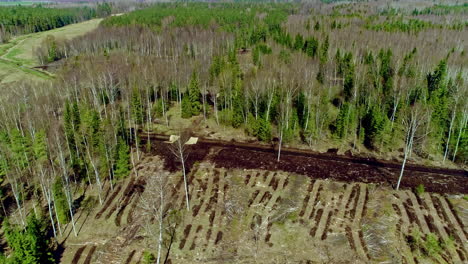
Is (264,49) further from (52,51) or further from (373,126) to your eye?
(52,51)

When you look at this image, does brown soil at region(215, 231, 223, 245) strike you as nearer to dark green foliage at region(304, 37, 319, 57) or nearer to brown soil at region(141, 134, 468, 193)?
brown soil at region(141, 134, 468, 193)

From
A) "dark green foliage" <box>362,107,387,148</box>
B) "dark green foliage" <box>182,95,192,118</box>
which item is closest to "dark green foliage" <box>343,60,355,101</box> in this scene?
"dark green foliage" <box>362,107,387,148</box>

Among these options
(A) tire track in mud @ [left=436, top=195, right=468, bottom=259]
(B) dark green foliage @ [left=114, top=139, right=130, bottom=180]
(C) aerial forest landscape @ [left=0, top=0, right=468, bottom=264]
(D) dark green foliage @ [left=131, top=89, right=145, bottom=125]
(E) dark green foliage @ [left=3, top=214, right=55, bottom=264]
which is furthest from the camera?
(D) dark green foliage @ [left=131, top=89, right=145, bottom=125]

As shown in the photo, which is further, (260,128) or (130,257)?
(260,128)

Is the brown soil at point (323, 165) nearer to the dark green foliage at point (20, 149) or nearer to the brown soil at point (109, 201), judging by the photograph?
the brown soil at point (109, 201)

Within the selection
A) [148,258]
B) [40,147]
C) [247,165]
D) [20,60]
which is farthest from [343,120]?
[20,60]

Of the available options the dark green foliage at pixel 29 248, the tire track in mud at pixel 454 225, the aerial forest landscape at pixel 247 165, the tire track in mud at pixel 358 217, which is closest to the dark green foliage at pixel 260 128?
the aerial forest landscape at pixel 247 165

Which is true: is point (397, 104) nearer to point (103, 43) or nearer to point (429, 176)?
point (429, 176)
